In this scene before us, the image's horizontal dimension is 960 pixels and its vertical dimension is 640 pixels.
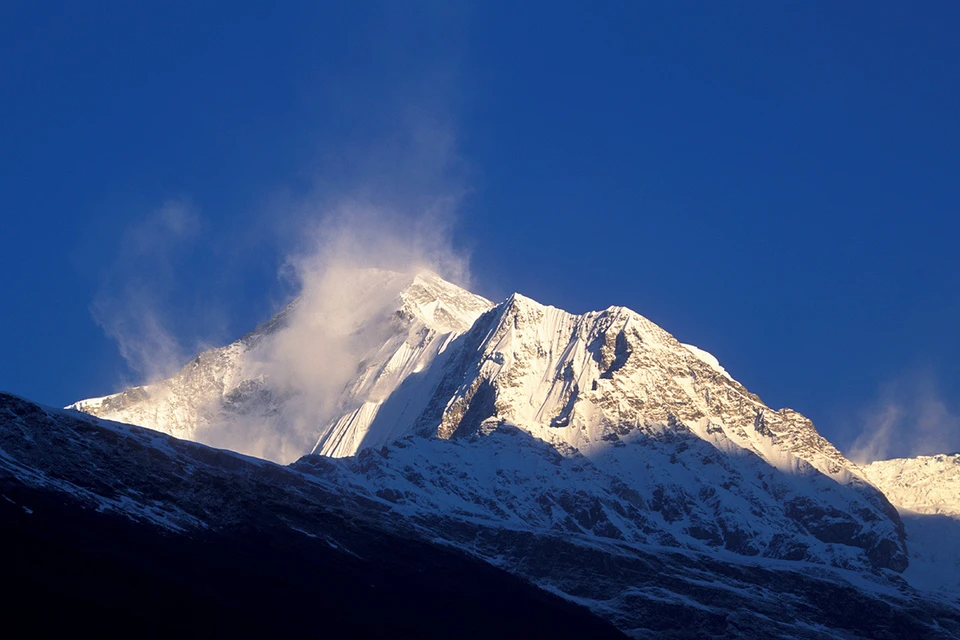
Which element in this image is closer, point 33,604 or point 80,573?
point 33,604

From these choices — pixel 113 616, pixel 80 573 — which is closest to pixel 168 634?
pixel 113 616

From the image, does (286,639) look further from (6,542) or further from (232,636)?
(6,542)

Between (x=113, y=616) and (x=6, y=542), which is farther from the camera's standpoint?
(x=6, y=542)

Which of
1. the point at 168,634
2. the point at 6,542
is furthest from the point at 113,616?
the point at 6,542

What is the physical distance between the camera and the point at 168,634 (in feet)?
613

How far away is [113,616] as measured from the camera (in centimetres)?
18638

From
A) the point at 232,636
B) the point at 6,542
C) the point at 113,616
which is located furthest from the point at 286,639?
the point at 6,542

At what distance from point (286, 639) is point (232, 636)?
334 inches

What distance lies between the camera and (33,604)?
181500 millimetres

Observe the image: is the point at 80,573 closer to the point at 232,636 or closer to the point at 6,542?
the point at 6,542

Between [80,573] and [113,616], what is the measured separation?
49.8ft

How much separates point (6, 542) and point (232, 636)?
33.9m

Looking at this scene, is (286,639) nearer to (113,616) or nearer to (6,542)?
(113,616)

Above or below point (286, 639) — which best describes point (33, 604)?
below
